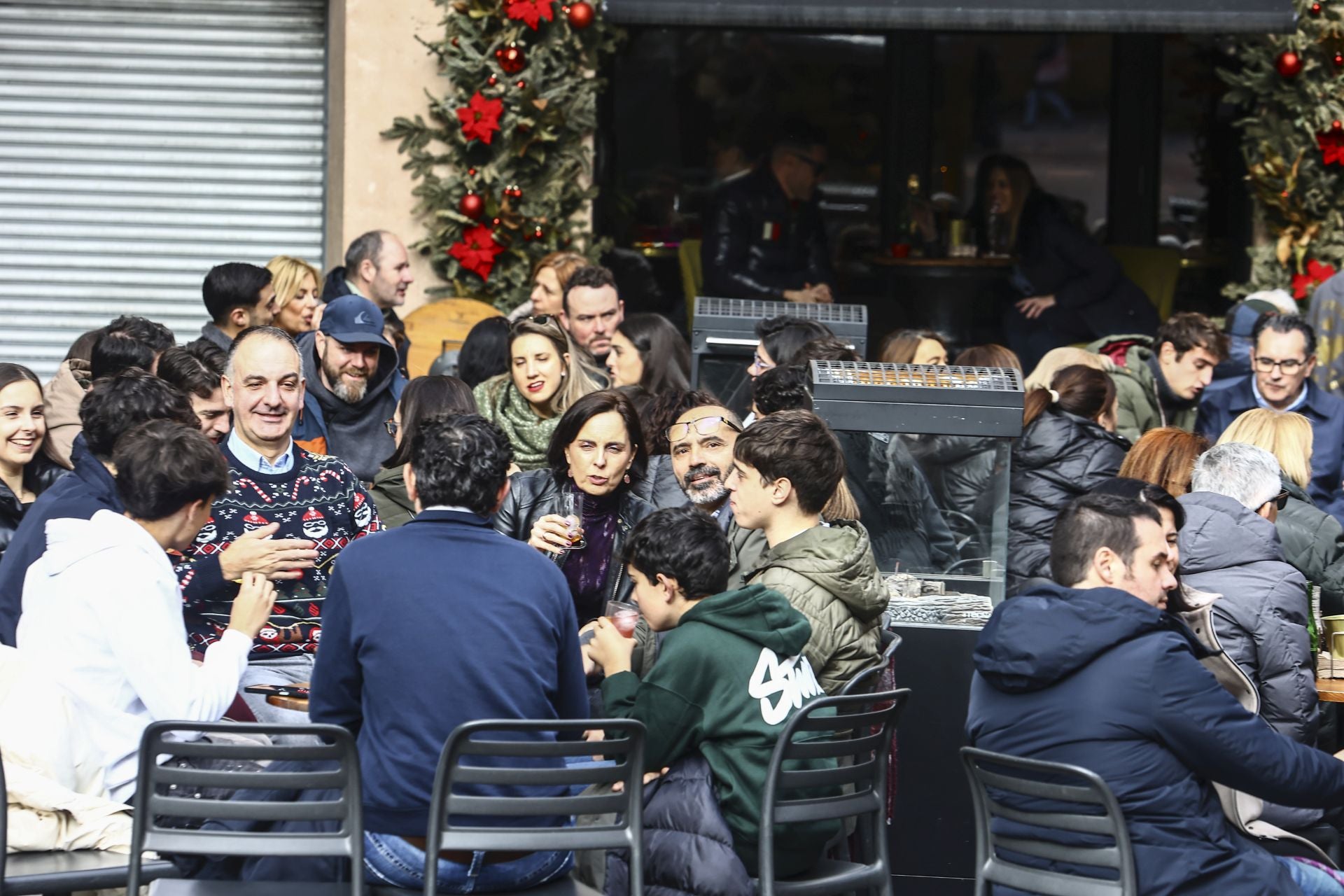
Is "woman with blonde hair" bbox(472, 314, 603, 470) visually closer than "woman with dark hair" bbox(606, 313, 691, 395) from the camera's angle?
Yes

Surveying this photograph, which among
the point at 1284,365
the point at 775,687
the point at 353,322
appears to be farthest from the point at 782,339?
the point at 775,687

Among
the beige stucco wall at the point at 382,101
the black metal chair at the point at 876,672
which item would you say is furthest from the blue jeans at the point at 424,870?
the beige stucco wall at the point at 382,101

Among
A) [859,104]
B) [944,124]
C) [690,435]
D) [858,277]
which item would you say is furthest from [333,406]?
[944,124]

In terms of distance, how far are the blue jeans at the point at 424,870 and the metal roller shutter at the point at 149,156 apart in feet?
21.6

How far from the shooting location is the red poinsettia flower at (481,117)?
9156mm

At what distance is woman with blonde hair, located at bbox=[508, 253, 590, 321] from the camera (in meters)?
8.27

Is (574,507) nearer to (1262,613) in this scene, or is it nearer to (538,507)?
(538,507)

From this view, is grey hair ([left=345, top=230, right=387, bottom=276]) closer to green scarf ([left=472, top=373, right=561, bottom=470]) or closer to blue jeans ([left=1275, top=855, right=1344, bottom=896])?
green scarf ([left=472, top=373, right=561, bottom=470])

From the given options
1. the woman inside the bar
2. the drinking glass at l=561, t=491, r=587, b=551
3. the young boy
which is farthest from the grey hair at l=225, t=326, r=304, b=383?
the woman inside the bar

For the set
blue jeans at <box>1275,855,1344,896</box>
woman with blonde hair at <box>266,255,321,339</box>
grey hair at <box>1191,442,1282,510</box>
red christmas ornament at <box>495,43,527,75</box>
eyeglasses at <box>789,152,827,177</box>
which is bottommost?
blue jeans at <box>1275,855,1344,896</box>

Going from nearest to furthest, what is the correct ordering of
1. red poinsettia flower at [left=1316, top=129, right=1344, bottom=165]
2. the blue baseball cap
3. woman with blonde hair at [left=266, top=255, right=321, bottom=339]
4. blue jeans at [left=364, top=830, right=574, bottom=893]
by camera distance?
blue jeans at [left=364, top=830, right=574, bottom=893] < the blue baseball cap < woman with blonde hair at [left=266, top=255, right=321, bottom=339] < red poinsettia flower at [left=1316, top=129, right=1344, bottom=165]

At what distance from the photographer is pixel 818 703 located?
389 cm

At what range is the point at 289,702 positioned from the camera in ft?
13.5

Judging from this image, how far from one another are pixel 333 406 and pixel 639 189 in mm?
7232
